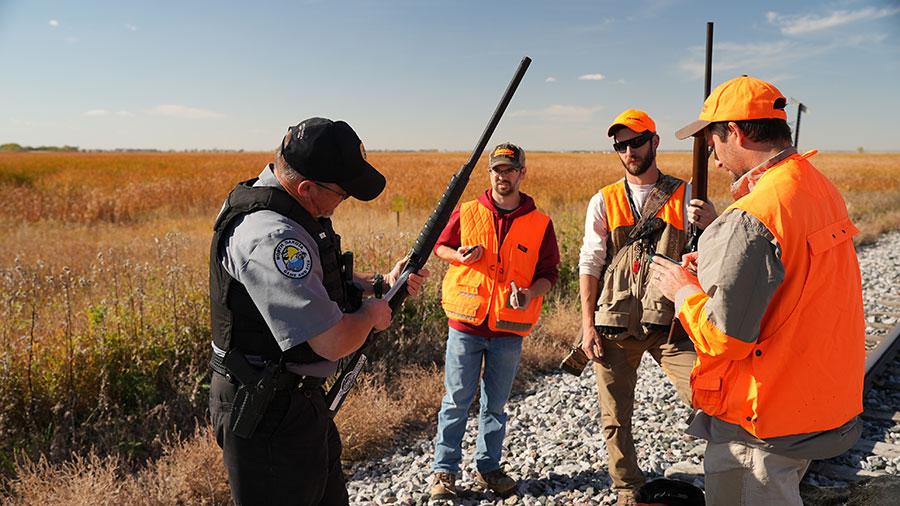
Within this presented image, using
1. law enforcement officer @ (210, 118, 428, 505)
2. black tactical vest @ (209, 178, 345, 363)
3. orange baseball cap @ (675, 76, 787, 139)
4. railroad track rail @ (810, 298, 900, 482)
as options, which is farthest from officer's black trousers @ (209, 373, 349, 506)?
railroad track rail @ (810, 298, 900, 482)

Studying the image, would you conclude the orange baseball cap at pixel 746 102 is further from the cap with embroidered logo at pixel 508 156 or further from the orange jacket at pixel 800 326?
the cap with embroidered logo at pixel 508 156

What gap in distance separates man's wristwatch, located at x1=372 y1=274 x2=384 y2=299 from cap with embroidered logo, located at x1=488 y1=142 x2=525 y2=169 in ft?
4.08

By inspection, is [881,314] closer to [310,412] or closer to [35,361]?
[310,412]

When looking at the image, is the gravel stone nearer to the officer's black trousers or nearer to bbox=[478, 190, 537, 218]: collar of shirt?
the officer's black trousers

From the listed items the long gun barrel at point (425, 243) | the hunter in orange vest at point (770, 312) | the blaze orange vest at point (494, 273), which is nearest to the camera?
the hunter in orange vest at point (770, 312)

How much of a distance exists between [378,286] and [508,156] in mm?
1374

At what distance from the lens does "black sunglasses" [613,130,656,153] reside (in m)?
3.35

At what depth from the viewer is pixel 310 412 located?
7.58 feet

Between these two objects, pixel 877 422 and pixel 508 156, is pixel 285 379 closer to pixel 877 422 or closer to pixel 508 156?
pixel 508 156

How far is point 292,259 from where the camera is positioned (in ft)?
6.43

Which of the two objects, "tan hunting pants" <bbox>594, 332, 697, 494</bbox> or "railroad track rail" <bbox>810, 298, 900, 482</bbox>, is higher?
"tan hunting pants" <bbox>594, 332, 697, 494</bbox>

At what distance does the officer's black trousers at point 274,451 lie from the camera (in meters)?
2.23

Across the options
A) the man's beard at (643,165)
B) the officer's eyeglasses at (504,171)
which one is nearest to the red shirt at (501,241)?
the officer's eyeglasses at (504,171)

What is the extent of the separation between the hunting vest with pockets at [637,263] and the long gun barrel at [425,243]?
901 mm
